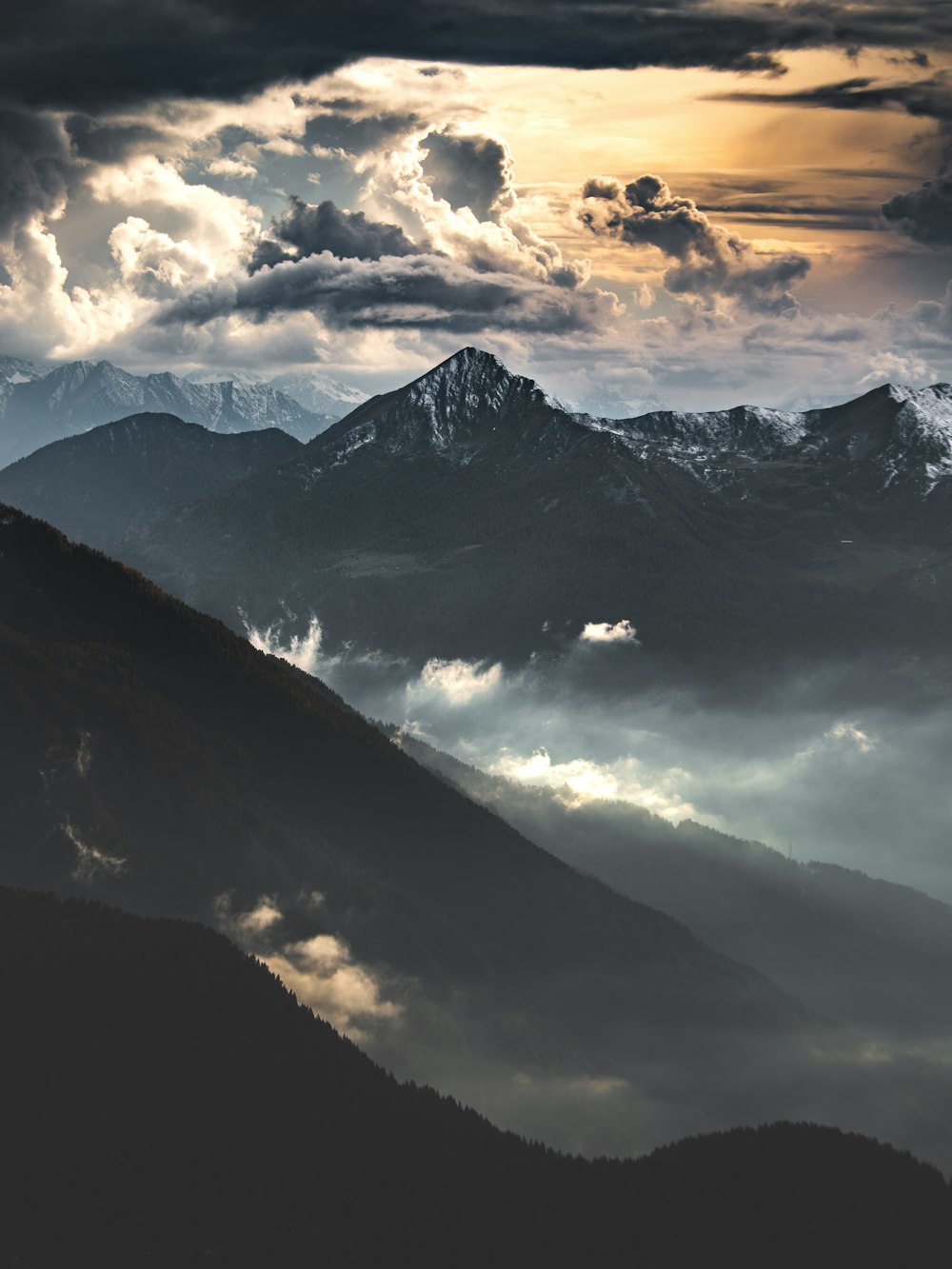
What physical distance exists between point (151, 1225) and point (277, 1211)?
858 inches

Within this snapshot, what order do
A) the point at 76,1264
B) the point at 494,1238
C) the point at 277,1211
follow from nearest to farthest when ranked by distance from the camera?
the point at 76,1264 → the point at 277,1211 → the point at 494,1238

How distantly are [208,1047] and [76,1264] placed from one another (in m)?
45.7

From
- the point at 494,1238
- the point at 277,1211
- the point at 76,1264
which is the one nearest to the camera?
the point at 76,1264

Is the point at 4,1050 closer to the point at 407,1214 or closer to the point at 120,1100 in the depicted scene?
the point at 120,1100

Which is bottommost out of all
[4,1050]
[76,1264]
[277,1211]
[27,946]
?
[76,1264]

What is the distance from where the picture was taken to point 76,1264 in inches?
6166

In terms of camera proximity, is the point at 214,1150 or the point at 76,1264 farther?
the point at 214,1150

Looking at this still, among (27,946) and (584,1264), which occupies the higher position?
(27,946)

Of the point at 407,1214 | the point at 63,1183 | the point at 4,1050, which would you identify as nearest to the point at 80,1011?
the point at 4,1050

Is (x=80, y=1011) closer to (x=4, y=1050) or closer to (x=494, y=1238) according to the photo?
(x=4, y=1050)

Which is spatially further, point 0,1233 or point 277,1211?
point 277,1211

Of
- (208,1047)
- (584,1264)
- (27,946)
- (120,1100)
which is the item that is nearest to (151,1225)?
(120,1100)

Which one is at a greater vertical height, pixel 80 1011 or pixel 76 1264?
pixel 80 1011

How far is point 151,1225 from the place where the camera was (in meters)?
166
